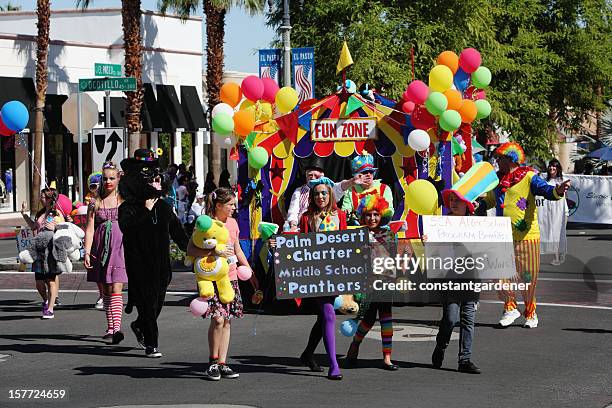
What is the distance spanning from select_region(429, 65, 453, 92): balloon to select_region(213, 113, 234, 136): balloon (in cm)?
231

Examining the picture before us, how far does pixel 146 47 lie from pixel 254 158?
30.3m

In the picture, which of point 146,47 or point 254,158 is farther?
point 146,47

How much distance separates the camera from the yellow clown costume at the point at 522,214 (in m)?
12.1

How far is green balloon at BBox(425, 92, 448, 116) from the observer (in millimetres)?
12969

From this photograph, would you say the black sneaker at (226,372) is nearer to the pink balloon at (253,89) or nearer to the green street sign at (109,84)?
the pink balloon at (253,89)

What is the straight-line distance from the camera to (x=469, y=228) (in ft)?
33.2

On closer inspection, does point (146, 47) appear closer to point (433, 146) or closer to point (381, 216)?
point (433, 146)

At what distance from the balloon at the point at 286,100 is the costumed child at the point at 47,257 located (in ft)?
9.21

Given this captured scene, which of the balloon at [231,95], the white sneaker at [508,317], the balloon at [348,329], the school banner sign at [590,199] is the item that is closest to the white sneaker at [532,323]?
the white sneaker at [508,317]

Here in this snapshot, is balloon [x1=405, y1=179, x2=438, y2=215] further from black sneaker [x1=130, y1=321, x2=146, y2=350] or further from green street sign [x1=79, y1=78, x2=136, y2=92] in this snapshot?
green street sign [x1=79, y1=78, x2=136, y2=92]

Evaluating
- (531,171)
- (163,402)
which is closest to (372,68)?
(531,171)

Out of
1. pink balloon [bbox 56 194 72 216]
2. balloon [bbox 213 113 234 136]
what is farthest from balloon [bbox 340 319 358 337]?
pink balloon [bbox 56 194 72 216]

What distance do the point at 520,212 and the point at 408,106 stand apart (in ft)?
7.25

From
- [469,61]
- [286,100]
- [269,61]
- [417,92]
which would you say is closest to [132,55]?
[269,61]
